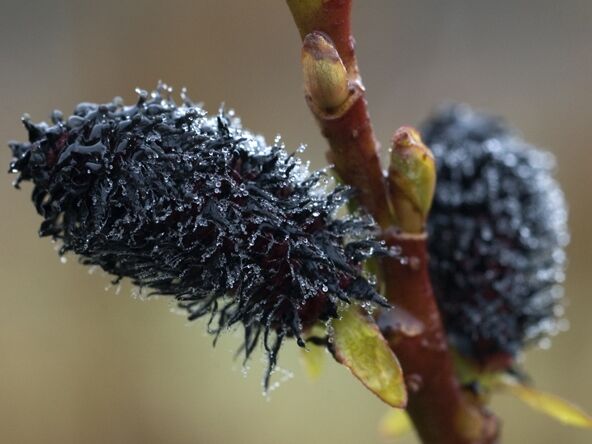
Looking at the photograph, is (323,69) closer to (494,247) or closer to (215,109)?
(494,247)

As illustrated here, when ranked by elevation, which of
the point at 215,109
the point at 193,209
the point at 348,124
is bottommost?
the point at 193,209

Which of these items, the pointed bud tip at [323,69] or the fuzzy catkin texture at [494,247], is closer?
the pointed bud tip at [323,69]

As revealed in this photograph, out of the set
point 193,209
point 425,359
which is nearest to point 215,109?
point 425,359

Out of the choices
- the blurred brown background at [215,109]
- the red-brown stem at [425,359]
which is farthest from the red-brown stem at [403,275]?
the blurred brown background at [215,109]

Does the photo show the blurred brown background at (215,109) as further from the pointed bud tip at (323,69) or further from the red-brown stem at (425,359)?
the pointed bud tip at (323,69)

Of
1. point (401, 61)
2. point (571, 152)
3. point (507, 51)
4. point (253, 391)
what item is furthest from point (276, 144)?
point (507, 51)
